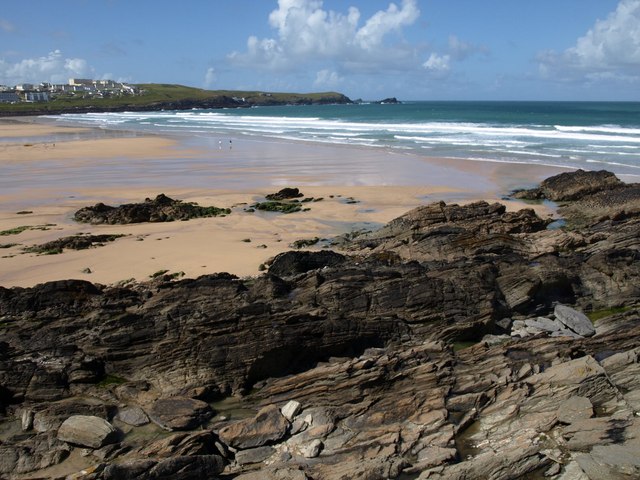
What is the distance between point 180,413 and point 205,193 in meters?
22.3

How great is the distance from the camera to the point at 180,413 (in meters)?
8.95

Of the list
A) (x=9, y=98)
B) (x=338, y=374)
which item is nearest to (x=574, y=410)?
(x=338, y=374)

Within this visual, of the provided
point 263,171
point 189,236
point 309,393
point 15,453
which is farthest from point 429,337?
point 263,171

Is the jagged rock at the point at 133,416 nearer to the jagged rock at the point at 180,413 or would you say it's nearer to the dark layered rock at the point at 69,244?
the jagged rock at the point at 180,413

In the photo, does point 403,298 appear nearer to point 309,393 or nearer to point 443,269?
point 443,269

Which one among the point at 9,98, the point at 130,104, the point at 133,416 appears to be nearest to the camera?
the point at 133,416

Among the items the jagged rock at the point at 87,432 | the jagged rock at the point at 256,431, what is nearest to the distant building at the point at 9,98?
the jagged rock at the point at 87,432

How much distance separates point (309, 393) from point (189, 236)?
1309cm

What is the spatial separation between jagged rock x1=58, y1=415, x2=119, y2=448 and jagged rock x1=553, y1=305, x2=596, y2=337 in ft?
30.1

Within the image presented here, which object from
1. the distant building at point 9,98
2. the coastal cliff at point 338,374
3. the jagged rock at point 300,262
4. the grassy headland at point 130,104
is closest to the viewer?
the coastal cliff at point 338,374

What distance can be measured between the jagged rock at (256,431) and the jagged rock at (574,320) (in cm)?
685

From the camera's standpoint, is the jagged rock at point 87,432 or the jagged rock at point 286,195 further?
the jagged rock at point 286,195

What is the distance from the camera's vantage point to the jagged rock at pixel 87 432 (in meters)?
8.32

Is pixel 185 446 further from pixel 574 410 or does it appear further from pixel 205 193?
pixel 205 193
